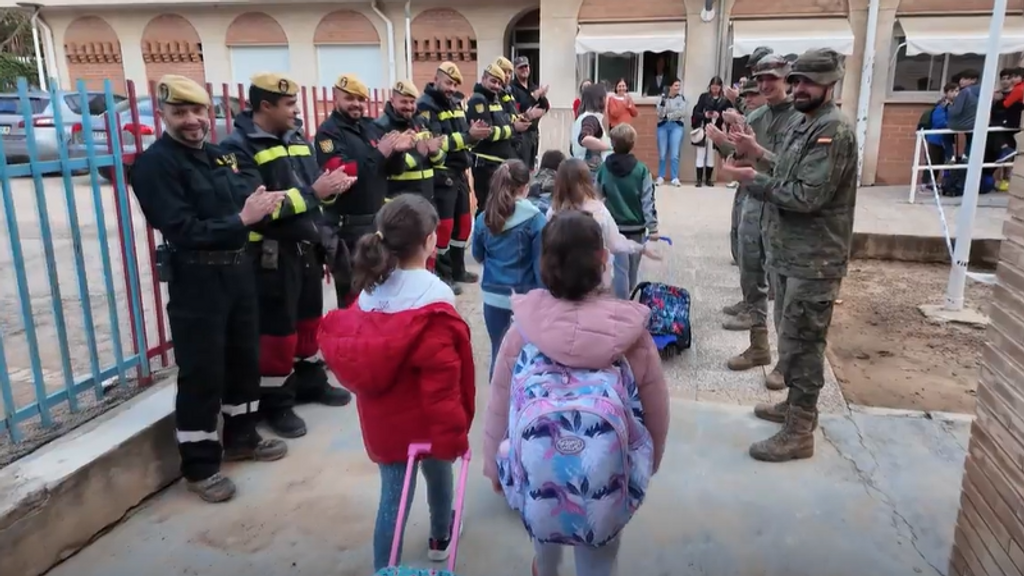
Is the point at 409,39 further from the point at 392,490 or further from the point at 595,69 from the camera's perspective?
the point at 392,490

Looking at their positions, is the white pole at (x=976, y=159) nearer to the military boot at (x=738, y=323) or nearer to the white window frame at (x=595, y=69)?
the military boot at (x=738, y=323)

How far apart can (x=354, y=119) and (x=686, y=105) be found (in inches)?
393

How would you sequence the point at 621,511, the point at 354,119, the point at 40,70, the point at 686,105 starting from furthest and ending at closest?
the point at 40,70
the point at 686,105
the point at 354,119
the point at 621,511

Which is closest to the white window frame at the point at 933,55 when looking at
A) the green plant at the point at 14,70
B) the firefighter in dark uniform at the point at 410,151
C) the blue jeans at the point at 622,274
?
the blue jeans at the point at 622,274

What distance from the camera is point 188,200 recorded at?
10.3 ft

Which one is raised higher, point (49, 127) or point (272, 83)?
point (272, 83)

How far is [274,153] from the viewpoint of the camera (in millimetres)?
3686

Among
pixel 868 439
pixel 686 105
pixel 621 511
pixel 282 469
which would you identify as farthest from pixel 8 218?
pixel 686 105

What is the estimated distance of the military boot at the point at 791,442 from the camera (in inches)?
143

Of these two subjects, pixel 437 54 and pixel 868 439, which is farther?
pixel 437 54

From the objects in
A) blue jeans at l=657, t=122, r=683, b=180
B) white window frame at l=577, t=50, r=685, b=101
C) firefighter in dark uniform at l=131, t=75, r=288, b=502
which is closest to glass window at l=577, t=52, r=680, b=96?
white window frame at l=577, t=50, r=685, b=101

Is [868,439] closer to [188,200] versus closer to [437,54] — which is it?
[188,200]

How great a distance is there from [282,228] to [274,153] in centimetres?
40

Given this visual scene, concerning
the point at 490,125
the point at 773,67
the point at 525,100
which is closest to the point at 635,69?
the point at 525,100
